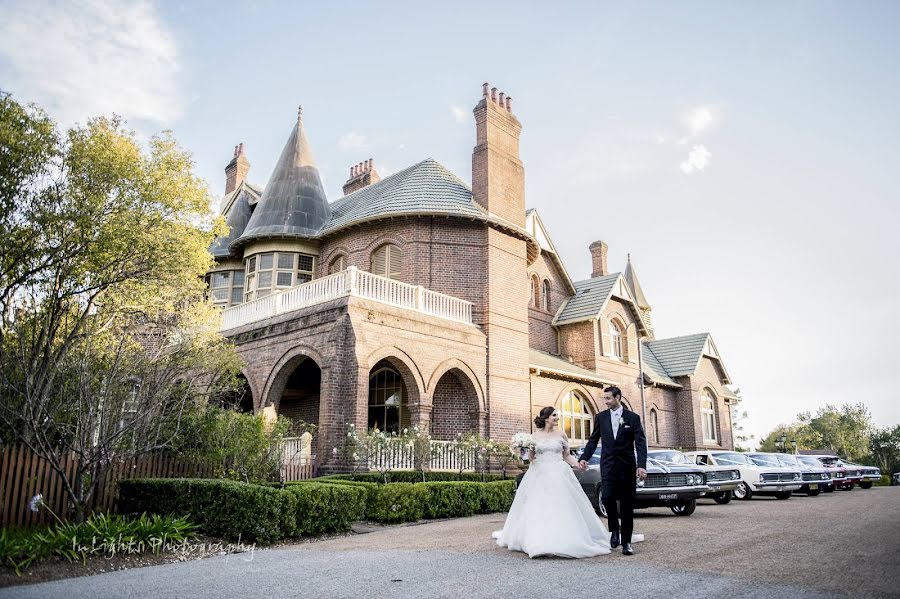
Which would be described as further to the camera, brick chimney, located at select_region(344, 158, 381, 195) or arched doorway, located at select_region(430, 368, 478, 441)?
brick chimney, located at select_region(344, 158, 381, 195)

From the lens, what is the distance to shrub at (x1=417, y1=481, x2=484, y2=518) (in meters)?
13.1

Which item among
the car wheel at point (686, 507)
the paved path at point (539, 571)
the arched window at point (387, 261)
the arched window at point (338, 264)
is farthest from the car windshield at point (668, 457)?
the arched window at point (338, 264)

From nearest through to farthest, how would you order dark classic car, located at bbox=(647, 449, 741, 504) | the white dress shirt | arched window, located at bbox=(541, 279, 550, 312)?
the white dress shirt → dark classic car, located at bbox=(647, 449, 741, 504) → arched window, located at bbox=(541, 279, 550, 312)

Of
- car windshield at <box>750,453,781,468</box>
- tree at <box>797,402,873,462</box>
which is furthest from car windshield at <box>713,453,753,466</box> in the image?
tree at <box>797,402,873,462</box>

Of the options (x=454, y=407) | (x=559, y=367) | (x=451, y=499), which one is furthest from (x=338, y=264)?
(x=451, y=499)

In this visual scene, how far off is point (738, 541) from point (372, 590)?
16.0ft

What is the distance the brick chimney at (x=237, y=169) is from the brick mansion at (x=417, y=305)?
3039mm

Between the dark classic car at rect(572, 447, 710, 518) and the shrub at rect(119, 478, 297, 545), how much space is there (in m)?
5.25

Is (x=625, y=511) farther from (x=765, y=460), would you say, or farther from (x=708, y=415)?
(x=708, y=415)

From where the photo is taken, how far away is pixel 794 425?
228ft

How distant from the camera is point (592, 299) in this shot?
2795 cm

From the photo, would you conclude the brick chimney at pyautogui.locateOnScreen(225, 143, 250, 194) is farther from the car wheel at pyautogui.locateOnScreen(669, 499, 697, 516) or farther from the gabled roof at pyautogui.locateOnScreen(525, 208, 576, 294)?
the car wheel at pyautogui.locateOnScreen(669, 499, 697, 516)

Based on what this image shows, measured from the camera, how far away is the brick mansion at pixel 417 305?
17250 mm

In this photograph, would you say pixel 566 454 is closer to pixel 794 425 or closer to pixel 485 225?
pixel 485 225
